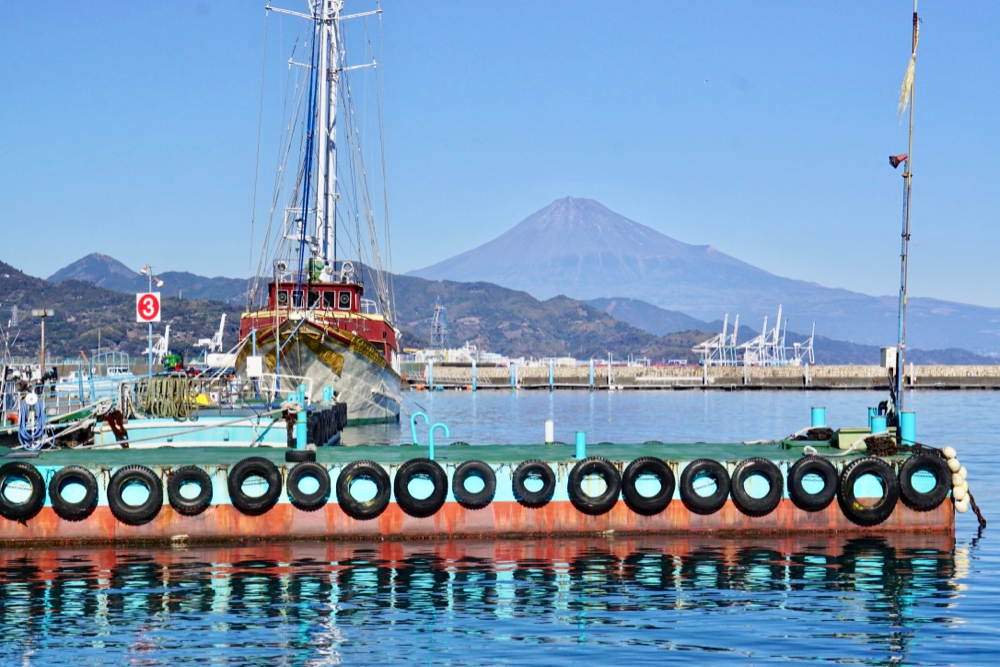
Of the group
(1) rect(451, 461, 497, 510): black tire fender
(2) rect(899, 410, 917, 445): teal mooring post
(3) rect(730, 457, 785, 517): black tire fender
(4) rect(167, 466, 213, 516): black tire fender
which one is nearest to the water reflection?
(3) rect(730, 457, 785, 517): black tire fender

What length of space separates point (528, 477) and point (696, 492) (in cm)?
360

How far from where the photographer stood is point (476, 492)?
25906 millimetres

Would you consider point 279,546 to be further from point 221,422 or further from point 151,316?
point 151,316

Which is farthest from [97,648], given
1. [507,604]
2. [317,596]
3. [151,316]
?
[151,316]

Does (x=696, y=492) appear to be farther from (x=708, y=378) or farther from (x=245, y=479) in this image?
(x=708, y=378)

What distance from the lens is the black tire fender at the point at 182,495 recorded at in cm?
2534

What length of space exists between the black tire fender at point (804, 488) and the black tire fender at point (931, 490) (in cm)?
148

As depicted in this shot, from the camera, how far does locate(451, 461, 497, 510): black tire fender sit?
1014 inches

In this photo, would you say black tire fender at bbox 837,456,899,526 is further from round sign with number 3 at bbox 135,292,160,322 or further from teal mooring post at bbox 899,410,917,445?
A: round sign with number 3 at bbox 135,292,160,322

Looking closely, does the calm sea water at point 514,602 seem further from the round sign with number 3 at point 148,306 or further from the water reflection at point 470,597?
the round sign with number 3 at point 148,306

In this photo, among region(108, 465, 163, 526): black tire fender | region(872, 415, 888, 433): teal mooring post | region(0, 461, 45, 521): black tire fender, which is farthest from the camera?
Answer: region(872, 415, 888, 433): teal mooring post

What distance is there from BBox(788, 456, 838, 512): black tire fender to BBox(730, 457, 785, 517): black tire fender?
26 cm

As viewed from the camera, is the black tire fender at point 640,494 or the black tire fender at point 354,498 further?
the black tire fender at point 640,494

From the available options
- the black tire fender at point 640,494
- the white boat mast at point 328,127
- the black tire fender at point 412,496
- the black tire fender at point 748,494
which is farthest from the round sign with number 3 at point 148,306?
the white boat mast at point 328,127
